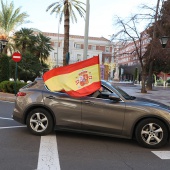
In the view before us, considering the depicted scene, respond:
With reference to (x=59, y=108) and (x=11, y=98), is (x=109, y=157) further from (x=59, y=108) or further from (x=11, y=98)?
(x=11, y=98)

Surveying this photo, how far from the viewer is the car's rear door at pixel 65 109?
660 cm

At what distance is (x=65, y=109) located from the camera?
21.8ft

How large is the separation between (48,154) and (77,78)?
2.10 meters

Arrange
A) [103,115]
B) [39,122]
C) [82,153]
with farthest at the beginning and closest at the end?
[39,122] < [103,115] < [82,153]

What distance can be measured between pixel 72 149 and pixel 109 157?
869 millimetres

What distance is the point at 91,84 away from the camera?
6.60 metres

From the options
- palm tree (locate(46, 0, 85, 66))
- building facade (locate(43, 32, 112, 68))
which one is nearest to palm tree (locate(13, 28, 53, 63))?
palm tree (locate(46, 0, 85, 66))

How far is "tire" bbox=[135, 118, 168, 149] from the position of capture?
621 cm

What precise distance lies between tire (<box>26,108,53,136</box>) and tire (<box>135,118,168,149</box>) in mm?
2166

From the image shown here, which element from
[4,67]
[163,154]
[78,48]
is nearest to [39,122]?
[163,154]

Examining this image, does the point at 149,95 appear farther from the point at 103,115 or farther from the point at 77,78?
the point at 103,115

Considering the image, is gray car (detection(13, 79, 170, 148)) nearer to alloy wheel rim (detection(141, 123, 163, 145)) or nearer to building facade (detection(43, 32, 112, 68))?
alloy wheel rim (detection(141, 123, 163, 145))

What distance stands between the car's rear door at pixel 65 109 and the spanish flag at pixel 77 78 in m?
0.17

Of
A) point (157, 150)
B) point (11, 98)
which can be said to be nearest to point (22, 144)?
point (157, 150)
